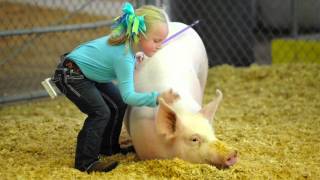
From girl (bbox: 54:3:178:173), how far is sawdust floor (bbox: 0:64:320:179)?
20cm

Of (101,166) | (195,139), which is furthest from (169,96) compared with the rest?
(101,166)

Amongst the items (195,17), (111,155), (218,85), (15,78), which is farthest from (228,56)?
(111,155)

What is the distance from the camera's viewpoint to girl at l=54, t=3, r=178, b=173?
3.64 metres

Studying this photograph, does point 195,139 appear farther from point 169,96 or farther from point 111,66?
point 111,66

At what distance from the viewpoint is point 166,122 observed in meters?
3.63

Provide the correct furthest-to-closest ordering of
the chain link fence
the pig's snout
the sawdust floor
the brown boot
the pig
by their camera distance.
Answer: the chain link fence < the brown boot < the sawdust floor < the pig < the pig's snout

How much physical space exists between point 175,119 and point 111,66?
472 mm

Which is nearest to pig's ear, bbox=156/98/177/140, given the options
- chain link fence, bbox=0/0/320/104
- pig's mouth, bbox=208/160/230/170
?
pig's mouth, bbox=208/160/230/170

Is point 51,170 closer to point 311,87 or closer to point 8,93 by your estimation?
point 8,93

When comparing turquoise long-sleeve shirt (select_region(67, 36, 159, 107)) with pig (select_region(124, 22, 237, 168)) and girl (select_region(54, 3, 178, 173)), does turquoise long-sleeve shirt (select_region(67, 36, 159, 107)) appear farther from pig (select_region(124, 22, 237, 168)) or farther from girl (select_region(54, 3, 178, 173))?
pig (select_region(124, 22, 237, 168))

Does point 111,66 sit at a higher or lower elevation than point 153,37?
lower

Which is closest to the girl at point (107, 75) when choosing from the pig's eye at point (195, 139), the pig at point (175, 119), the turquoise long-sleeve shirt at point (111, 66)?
the turquoise long-sleeve shirt at point (111, 66)

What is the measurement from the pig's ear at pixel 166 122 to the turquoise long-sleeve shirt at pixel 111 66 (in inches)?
2.7

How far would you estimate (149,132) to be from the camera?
12.3 ft
